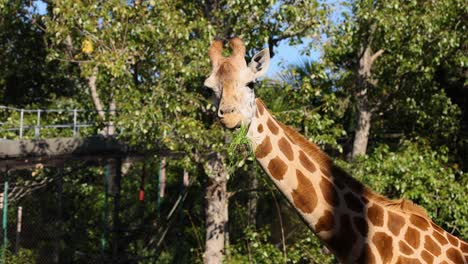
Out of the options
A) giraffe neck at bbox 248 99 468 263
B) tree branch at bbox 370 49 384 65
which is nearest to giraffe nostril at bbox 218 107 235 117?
giraffe neck at bbox 248 99 468 263

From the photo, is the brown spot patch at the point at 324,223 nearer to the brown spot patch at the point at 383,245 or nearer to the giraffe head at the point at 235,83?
the brown spot patch at the point at 383,245

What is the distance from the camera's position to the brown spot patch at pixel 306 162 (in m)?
→ 5.48

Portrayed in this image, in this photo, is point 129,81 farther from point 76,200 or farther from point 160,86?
point 76,200

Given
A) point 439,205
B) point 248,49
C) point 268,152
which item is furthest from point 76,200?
point 268,152

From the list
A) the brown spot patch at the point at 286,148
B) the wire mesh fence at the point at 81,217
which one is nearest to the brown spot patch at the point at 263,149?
the brown spot patch at the point at 286,148

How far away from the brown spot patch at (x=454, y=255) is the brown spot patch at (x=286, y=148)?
1490mm

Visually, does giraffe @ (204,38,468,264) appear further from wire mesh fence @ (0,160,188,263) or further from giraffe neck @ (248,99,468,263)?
wire mesh fence @ (0,160,188,263)

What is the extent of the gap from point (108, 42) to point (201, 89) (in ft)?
5.23

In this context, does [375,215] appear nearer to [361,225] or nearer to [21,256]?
[361,225]

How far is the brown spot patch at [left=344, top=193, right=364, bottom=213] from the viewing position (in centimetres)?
546

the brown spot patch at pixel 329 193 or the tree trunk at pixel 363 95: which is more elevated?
the tree trunk at pixel 363 95

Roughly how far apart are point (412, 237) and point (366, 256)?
442 millimetres

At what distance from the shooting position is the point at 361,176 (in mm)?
11344

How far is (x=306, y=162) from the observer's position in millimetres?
5500
